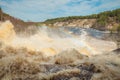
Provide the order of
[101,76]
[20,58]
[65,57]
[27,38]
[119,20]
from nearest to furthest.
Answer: [101,76], [20,58], [65,57], [27,38], [119,20]

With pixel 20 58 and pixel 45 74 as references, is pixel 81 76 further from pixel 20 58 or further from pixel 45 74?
pixel 20 58

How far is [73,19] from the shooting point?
619 feet

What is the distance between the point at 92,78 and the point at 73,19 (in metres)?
177

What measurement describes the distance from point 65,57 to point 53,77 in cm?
550

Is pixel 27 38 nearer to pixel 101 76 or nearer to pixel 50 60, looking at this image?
pixel 50 60

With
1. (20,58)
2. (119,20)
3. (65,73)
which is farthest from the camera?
(119,20)

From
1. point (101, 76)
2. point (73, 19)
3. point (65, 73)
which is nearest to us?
point (101, 76)

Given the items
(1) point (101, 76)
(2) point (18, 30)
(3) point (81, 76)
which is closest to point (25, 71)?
(3) point (81, 76)

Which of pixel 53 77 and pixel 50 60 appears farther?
pixel 50 60

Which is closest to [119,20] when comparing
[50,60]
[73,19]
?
[73,19]

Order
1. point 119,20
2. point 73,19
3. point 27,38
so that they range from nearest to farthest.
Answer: point 27,38 → point 119,20 → point 73,19

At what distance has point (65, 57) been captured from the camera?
18906mm

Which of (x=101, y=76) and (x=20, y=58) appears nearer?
(x=101, y=76)

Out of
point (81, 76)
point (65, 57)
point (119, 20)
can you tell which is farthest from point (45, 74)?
point (119, 20)
